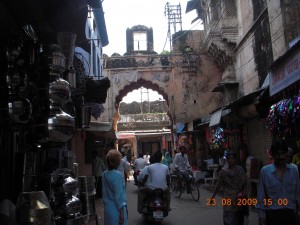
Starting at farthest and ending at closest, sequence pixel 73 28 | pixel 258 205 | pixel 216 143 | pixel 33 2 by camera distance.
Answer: pixel 216 143
pixel 73 28
pixel 258 205
pixel 33 2

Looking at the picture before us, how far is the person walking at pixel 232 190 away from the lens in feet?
15.2

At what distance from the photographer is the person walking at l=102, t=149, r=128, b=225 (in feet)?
12.8

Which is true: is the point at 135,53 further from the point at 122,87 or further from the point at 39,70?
the point at 39,70

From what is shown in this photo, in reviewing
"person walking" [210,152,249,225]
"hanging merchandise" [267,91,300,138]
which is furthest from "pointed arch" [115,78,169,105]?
"person walking" [210,152,249,225]

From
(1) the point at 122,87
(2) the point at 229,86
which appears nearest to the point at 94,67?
(1) the point at 122,87

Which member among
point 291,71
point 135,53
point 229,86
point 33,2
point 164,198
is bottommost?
point 164,198

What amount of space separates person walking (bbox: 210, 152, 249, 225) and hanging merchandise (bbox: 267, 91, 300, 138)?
0.99 meters

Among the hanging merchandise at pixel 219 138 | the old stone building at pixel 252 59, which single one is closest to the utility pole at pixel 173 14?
the old stone building at pixel 252 59

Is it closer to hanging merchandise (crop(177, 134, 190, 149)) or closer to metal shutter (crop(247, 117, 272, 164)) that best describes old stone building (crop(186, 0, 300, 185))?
metal shutter (crop(247, 117, 272, 164))

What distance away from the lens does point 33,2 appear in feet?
10.4

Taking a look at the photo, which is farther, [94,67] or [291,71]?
[94,67]

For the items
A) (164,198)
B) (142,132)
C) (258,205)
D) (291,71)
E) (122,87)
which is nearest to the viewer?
(258,205)

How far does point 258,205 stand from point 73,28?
2984mm

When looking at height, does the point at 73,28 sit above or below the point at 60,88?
above
